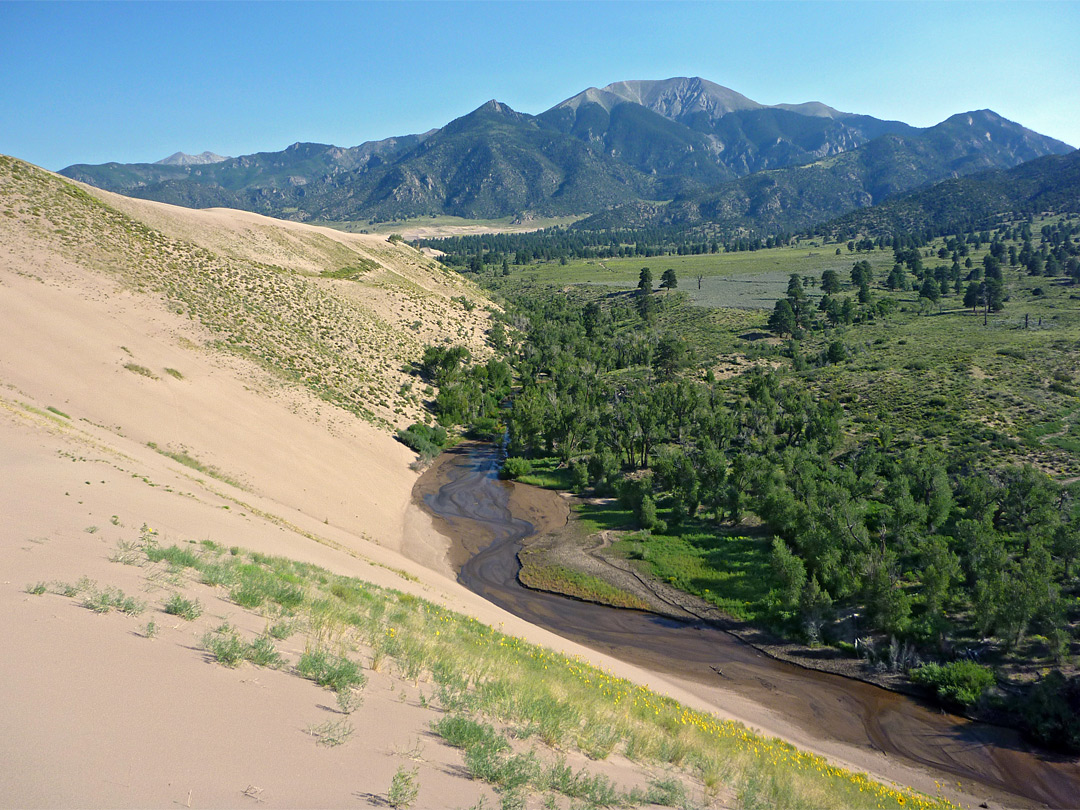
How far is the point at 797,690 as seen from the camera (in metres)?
25.0

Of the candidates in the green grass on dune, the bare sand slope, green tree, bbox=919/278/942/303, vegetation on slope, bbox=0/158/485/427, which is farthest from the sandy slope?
green tree, bbox=919/278/942/303

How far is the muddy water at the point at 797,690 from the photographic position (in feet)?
66.1

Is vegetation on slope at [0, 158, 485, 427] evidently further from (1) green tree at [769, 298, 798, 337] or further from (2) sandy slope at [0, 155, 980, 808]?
(1) green tree at [769, 298, 798, 337]

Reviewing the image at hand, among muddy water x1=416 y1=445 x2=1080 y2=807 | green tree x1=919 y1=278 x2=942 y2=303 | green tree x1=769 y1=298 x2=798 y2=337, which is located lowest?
muddy water x1=416 y1=445 x2=1080 y2=807

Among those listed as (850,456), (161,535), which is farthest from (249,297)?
(850,456)

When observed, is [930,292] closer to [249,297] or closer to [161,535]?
[249,297]

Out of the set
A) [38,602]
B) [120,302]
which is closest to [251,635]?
[38,602]

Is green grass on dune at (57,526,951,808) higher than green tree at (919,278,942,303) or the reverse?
the reverse

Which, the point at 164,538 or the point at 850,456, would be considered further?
the point at 850,456

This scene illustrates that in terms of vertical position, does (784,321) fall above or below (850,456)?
above

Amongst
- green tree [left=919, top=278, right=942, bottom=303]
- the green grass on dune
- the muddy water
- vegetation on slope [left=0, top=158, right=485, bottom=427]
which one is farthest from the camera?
green tree [left=919, top=278, right=942, bottom=303]

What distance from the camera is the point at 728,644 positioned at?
2859 cm

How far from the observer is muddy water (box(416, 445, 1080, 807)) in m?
20.2

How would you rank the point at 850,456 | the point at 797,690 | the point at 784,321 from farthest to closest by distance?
the point at 784,321 → the point at 850,456 → the point at 797,690
